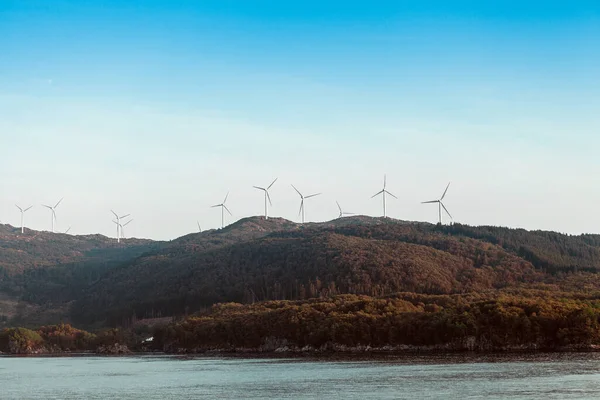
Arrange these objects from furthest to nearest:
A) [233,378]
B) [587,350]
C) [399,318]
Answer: [399,318] → [587,350] → [233,378]

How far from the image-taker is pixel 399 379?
113 metres

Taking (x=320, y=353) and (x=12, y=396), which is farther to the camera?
(x=320, y=353)

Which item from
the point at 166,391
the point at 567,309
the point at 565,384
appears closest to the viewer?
the point at 565,384

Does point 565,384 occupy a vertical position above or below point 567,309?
below

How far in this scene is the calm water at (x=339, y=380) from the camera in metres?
96.1

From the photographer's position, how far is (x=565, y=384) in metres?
97.4

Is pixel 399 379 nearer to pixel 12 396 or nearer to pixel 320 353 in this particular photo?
pixel 12 396

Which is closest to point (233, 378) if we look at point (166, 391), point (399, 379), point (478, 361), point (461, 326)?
point (166, 391)

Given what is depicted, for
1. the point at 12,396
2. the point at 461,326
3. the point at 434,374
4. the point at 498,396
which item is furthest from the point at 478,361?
the point at 12,396

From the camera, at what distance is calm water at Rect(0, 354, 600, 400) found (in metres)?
96.1

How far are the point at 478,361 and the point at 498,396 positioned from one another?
169 feet

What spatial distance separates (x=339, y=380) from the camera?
379 feet

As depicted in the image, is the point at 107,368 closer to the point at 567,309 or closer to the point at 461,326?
the point at 461,326

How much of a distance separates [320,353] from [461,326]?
3646 centimetres
